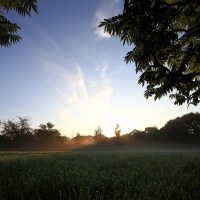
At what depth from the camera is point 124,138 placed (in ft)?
310

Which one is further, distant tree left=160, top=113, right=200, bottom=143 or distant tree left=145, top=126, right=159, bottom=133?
distant tree left=145, top=126, right=159, bottom=133

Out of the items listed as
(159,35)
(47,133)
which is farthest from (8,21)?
(47,133)

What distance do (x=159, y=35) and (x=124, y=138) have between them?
302 feet

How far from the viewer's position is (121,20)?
432 cm

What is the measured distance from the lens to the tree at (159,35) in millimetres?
4309

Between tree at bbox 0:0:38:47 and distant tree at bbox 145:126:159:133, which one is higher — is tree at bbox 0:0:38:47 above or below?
below

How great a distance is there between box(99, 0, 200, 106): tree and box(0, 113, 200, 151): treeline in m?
73.6

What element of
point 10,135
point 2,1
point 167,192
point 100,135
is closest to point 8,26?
point 2,1

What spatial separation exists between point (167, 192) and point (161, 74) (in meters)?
2.50

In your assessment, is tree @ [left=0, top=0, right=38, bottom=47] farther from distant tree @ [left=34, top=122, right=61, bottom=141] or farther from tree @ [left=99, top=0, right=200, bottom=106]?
distant tree @ [left=34, top=122, right=61, bottom=141]

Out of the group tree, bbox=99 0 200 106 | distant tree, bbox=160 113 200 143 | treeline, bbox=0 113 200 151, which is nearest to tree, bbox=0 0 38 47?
tree, bbox=99 0 200 106

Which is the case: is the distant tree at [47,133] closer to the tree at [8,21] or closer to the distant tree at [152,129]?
the distant tree at [152,129]

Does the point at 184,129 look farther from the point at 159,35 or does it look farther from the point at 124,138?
the point at 159,35

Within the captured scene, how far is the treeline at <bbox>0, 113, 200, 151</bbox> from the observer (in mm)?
79750
